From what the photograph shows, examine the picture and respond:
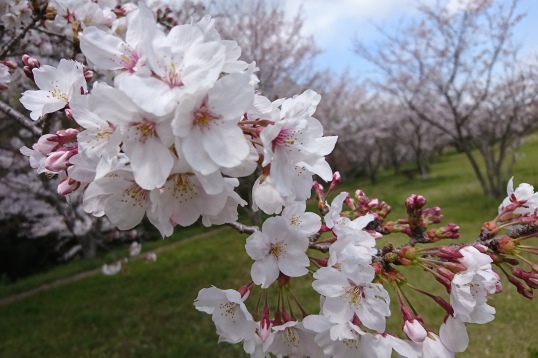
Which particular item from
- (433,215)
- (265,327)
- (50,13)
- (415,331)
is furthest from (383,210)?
(50,13)

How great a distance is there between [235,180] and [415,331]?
64 centimetres

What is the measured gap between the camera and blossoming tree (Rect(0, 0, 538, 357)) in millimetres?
797

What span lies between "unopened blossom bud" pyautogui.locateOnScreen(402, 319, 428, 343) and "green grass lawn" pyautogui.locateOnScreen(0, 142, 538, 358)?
204 cm

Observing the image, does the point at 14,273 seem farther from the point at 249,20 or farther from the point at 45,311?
the point at 249,20

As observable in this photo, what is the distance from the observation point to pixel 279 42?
45.3 ft

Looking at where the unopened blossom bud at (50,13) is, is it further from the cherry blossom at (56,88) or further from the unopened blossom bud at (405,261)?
the unopened blossom bud at (405,261)

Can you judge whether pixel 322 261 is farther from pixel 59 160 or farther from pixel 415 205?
pixel 59 160

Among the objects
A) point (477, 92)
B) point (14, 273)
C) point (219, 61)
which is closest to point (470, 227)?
point (477, 92)

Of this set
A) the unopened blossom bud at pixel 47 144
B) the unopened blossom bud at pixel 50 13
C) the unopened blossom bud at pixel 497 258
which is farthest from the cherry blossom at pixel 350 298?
the unopened blossom bud at pixel 50 13

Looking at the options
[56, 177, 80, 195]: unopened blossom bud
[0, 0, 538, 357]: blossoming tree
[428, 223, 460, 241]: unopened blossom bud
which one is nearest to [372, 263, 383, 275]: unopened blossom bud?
[0, 0, 538, 357]: blossoming tree

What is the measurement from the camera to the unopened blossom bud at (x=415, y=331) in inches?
43.3

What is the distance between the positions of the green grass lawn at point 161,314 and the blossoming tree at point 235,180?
80.8 inches

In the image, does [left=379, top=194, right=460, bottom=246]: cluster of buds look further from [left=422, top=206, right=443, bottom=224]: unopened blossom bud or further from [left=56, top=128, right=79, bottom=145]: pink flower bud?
[left=56, top=128, right=79, bottom=145]: pink flower bud

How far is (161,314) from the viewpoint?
5.50 metres
